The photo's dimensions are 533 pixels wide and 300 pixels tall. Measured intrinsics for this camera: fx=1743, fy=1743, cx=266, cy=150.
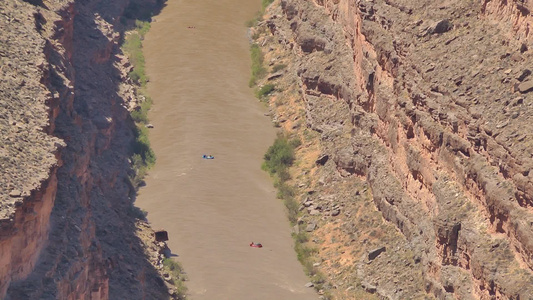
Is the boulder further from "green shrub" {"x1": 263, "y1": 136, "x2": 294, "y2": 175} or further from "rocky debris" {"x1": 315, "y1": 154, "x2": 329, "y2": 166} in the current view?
"green shrub" {"x1": 263, "y1": 136, "x2": 294, "y2": 175}

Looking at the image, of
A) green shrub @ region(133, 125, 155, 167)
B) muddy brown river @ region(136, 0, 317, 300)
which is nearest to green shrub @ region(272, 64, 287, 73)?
muddy brown river @ region(136, 0, 317, 300)

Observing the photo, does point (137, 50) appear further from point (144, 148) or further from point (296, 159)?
point (296, 159)

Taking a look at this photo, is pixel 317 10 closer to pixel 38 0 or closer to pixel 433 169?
pixel 38 0

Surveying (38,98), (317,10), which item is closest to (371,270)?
(38,98)

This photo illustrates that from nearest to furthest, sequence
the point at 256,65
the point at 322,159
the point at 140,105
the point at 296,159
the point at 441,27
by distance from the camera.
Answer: the point at 441,27, the point at 322,159, the point at 296,159, the point at 140,105, the point at 256,65

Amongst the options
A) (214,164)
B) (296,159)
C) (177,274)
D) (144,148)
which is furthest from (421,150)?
(144,148)

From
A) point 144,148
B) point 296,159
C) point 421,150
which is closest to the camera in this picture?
point 421,150

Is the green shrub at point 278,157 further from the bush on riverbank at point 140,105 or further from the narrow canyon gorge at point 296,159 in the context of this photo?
the bush on riverbank at point 140,105
